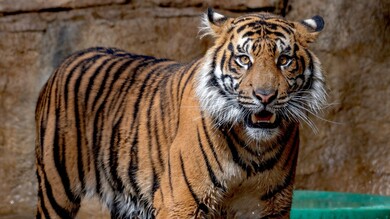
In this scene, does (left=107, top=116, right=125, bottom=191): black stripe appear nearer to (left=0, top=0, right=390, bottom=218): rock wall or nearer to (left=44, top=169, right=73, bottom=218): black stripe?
(left=44, top=169, right=73, bottom=218): black stripe

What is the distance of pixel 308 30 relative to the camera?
3.93m

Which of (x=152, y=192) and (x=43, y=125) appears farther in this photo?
(x=43, y=125)

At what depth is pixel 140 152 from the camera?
14.3ft

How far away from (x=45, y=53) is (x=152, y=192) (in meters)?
2.35

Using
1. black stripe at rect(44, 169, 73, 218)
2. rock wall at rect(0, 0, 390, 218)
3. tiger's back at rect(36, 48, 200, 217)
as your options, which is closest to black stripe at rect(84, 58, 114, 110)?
tiger's back at rect(36, 48, 200, 217)

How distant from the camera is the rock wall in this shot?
20.4ft

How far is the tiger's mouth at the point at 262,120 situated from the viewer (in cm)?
370

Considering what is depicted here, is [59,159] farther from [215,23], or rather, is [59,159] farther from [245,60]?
[245,60]

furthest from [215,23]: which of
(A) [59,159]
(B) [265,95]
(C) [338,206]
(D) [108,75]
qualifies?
(C) [338,206]

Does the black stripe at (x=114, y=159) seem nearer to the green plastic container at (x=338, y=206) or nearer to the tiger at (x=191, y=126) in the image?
the tiger at (x=191, y=126)


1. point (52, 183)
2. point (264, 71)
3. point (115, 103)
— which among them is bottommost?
point (52, 183)

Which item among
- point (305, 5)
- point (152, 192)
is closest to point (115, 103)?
point (152, 192)

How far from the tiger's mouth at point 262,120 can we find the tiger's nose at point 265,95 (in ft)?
0.43

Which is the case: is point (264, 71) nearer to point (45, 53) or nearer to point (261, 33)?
point (261, 33)
